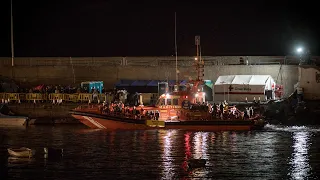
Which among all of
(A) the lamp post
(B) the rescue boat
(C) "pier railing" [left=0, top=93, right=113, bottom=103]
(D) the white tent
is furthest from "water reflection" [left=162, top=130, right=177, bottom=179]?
(A) the lamp post

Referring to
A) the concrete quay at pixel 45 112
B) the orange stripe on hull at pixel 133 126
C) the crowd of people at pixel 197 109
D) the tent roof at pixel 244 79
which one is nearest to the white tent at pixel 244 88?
the tent roof at pixel 244 79

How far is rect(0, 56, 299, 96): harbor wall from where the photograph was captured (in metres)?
50.8

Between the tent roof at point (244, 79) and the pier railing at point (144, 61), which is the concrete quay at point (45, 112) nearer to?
the pier railing at point (144, 61)

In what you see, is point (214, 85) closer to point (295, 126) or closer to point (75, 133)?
point (295, 126)

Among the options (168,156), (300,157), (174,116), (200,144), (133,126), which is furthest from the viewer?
(133,126)

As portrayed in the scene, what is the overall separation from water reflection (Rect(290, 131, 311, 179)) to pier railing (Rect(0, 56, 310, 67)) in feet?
37.5

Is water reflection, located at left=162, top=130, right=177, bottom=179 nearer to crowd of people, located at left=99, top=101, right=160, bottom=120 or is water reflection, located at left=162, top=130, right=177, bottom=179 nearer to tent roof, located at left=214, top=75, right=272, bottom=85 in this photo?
crowd of people, located at left=99, top=101, right=160, bottom=120

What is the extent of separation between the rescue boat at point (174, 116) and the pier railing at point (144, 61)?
782 centimetres

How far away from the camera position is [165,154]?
33688mm

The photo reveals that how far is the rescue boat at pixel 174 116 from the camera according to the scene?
4222cm

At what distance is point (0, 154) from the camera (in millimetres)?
34594

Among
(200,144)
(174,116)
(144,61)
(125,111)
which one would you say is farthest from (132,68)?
(200,144)

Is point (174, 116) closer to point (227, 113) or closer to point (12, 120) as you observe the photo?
point (227, 113)

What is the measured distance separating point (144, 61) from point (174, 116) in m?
11.0
